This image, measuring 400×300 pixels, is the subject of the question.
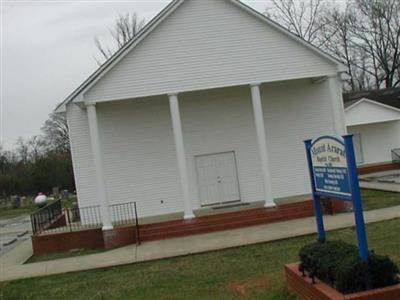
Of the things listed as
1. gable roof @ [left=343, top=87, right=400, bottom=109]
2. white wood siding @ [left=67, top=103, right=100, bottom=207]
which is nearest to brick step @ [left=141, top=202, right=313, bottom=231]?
white wood siding @ [left=67, top=103, right=100, bottom=207]

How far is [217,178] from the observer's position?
69.9ft

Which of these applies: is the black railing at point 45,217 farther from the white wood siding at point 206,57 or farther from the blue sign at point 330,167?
the blue sign at point 330,167

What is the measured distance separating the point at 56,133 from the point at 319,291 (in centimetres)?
6877

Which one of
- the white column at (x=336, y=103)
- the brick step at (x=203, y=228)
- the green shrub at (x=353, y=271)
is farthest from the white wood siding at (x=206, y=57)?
the green shrub at (x=353, y=271)

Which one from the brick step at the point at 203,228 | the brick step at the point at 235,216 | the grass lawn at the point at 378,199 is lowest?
the grass lawn at the point at 378,199

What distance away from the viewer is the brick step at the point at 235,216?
17422mm

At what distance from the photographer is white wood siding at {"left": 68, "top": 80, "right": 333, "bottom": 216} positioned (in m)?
20.7

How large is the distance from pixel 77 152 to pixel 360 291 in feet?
51.4

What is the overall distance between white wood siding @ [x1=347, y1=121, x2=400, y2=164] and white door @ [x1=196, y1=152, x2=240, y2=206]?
15.8 meters

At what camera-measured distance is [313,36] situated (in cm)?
5391

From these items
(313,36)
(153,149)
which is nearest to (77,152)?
(153,149)

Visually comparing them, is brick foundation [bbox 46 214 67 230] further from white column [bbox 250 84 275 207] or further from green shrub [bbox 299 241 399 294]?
green shrub [bbox 299 241 399 294]

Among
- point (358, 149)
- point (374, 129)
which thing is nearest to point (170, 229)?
point (358, 149)

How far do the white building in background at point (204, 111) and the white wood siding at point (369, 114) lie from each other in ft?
42.4
